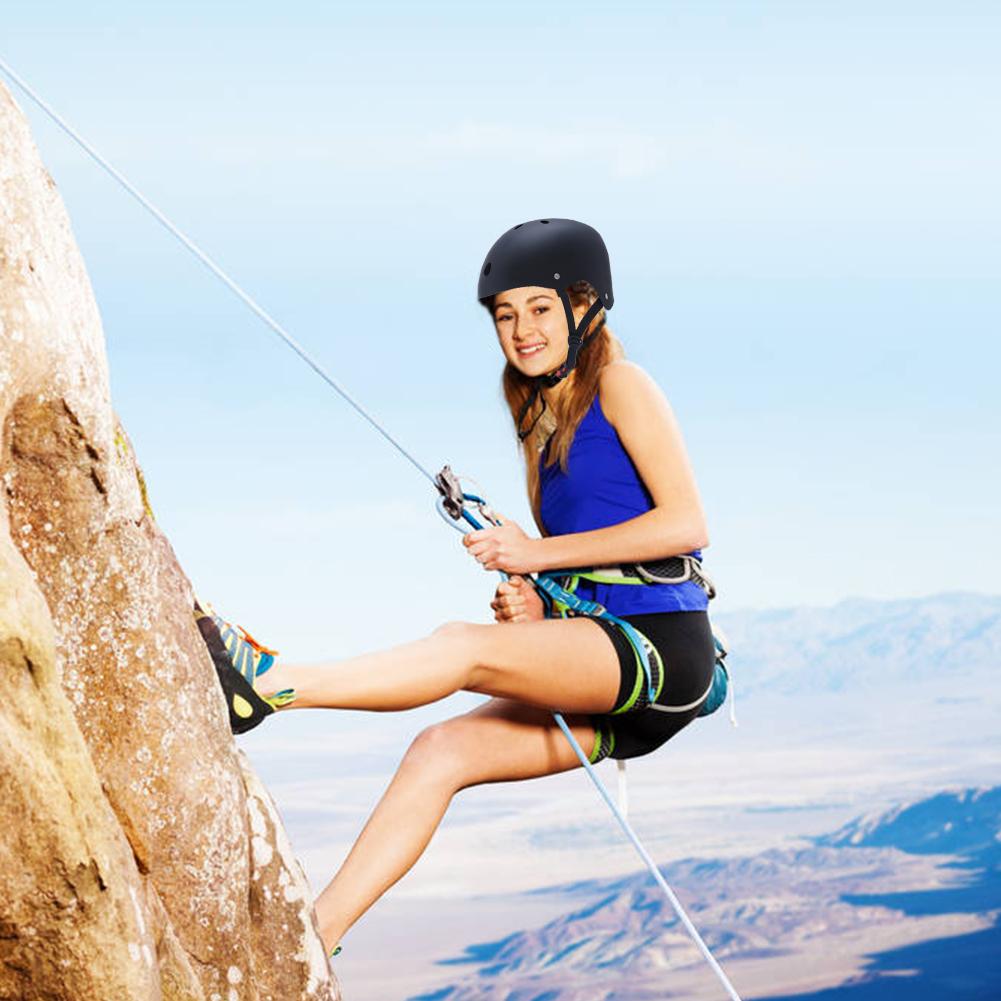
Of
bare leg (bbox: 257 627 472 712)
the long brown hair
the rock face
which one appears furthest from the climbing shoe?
the long brown hair

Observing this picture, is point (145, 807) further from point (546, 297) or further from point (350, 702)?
point (546, 297)

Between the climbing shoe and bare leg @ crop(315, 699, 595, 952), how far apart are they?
3.10ft

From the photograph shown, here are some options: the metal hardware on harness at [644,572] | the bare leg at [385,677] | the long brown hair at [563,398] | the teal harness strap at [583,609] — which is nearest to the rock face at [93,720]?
the bare leg at [385,677]

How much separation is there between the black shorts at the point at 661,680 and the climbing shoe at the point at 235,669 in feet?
4.63

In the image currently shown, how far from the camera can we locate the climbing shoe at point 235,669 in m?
5.40

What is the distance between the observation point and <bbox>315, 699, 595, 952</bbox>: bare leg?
6109 millimetres

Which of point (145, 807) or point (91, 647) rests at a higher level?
point (91, 647)

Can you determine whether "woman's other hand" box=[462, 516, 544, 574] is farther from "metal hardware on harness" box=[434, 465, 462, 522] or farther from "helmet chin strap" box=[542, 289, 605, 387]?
"helmet chin strap" box=[542, 289, 605, 387]

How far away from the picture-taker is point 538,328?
665 cm

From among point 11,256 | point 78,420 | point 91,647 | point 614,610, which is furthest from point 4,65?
point 614,610

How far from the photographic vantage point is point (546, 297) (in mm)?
6660

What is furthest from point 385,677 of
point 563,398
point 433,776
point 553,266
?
point 553,266

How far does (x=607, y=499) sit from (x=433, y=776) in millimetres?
1241

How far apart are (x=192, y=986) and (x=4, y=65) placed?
2.92 meters
